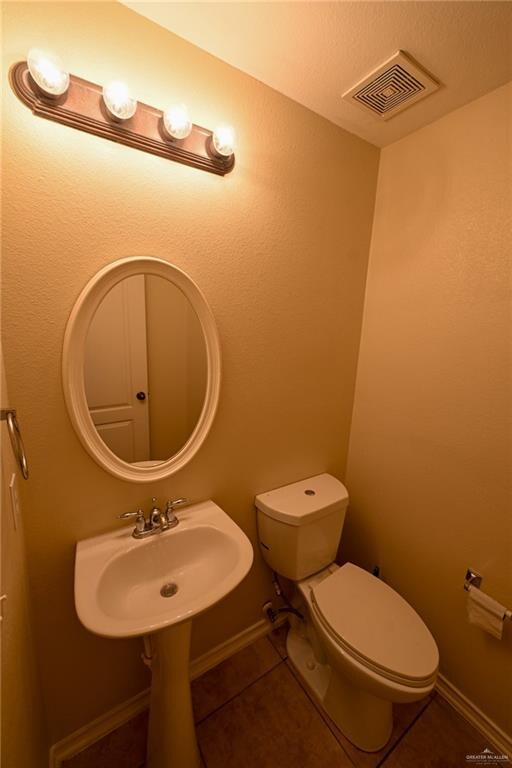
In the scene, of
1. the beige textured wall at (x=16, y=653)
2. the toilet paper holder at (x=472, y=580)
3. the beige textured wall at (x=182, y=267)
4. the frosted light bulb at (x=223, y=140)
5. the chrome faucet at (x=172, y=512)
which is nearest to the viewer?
the beige textured wall at (x=16, y=653)

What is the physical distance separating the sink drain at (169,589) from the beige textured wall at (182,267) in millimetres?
282

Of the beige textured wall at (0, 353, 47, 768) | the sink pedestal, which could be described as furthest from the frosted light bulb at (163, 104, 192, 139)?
the sink pedestal

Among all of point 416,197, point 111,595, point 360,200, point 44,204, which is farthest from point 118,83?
point 111,595

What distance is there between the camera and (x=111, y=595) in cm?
90

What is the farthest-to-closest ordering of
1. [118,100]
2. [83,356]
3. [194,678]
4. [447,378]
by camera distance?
[194,678] → [447,378] → [83,356] → [118,100]

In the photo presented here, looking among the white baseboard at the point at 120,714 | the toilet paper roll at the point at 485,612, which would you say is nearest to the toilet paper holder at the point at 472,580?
the toilet paper roll at the point at 485,612

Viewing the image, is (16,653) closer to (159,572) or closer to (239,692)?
(159,572)

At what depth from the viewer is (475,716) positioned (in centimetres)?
122

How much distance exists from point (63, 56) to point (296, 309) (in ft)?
3.20

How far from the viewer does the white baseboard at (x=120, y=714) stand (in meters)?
1.08

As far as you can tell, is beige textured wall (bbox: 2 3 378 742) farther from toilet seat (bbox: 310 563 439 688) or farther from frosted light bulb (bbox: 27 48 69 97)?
toilet seat (bbox: 310 563 439 688)

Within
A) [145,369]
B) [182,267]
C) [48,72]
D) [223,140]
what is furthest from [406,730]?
[48,72]

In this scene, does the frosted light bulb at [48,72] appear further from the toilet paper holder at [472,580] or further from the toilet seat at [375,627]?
the toilet paper holder at [472,580]

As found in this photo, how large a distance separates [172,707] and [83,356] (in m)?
1.12
